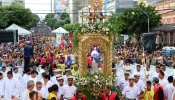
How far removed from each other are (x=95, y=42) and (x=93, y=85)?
1.99m

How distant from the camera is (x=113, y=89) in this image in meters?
15.2

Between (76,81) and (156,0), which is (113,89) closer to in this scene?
(76,81)

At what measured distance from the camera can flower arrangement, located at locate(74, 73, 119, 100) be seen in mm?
14795

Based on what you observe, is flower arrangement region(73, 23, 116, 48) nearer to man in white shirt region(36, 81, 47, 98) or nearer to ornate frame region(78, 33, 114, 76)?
ornate frame region(78, 33, 114, 76)

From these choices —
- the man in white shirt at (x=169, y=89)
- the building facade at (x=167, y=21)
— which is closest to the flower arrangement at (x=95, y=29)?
the man in white shirt at (x=169, y=89)

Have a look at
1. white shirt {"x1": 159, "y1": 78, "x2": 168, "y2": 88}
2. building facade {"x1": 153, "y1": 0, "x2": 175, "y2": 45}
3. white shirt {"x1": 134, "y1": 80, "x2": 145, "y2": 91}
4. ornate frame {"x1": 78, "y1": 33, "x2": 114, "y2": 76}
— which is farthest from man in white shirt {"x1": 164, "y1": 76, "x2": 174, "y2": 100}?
building facade {"x1": 153, "y1": 0, "x2": 175, "y2": 45}

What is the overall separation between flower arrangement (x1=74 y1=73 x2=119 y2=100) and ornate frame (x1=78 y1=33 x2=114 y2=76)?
804 mm

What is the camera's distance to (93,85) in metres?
15.0

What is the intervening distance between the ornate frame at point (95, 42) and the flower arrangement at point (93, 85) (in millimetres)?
804

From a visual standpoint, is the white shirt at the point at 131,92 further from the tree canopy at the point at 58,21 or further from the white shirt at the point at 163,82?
the tree canopy at the point at 58,21

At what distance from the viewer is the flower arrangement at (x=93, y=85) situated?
1479 centimetres

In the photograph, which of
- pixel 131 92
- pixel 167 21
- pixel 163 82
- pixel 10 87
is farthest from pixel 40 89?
pixel 167 21

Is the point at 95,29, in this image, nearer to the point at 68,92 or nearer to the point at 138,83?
the point at 138,83

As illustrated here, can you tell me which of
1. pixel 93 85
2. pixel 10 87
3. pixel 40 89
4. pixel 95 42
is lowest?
pixel 93 85
